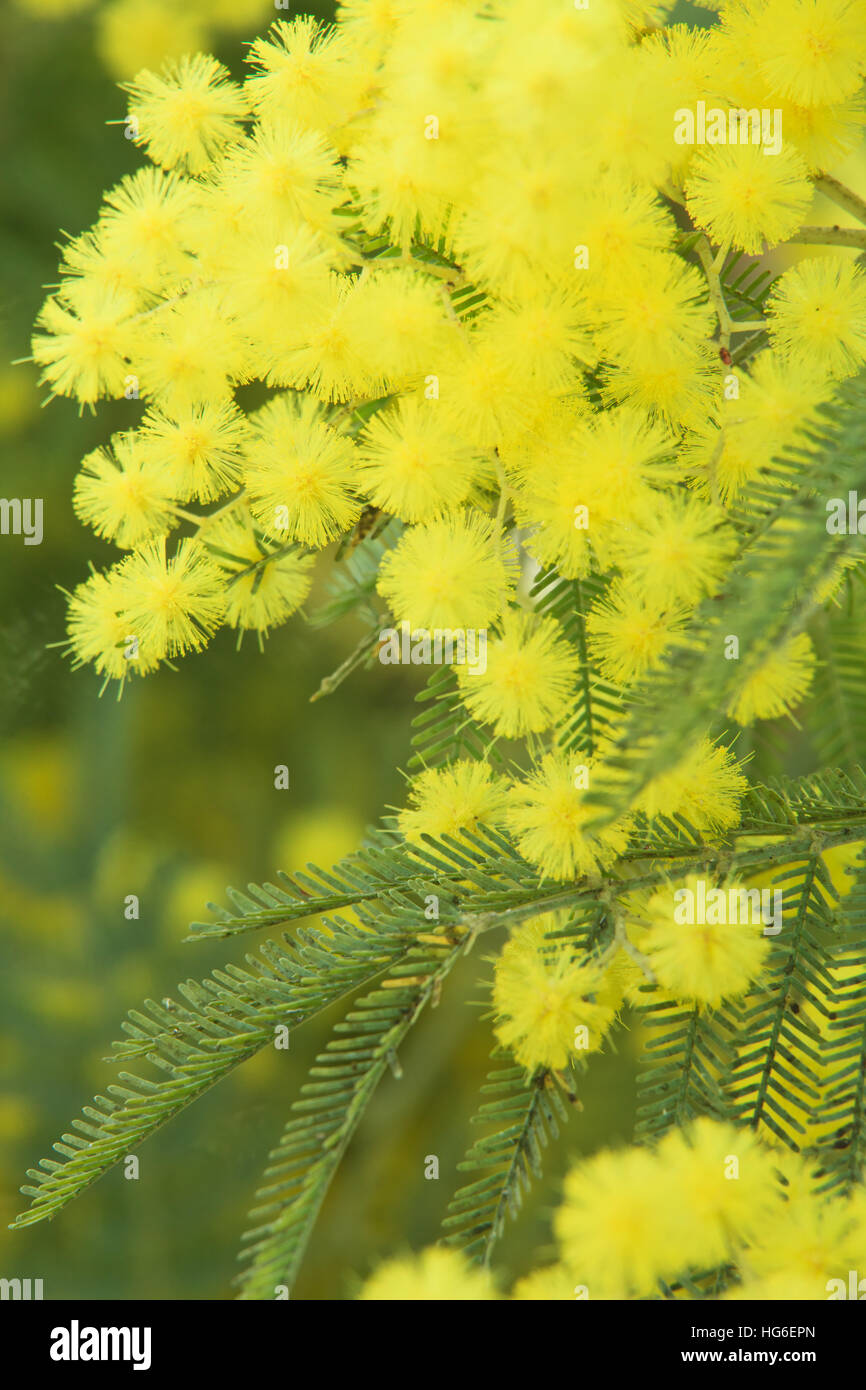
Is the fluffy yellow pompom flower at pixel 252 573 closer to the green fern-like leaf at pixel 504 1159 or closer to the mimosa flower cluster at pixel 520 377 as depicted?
the mimosa flower cluster at pixel 520 377

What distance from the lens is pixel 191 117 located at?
63cm

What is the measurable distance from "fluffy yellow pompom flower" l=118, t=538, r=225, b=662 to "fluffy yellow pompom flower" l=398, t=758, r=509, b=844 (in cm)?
15

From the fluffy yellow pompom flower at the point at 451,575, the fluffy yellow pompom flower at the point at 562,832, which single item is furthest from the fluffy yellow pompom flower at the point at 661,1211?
the fluffy yellow pompom flower at the point at 451,575

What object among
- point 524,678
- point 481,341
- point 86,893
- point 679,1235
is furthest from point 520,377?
point 86,893

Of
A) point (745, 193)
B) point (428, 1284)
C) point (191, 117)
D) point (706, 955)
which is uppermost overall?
point (191, 117)

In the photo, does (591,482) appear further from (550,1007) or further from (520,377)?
(550,1007)

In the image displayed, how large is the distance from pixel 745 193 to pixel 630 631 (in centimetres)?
22

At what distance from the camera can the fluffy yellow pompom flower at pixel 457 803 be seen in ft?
1.92

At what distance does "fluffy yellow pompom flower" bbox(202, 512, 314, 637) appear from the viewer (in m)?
0.63

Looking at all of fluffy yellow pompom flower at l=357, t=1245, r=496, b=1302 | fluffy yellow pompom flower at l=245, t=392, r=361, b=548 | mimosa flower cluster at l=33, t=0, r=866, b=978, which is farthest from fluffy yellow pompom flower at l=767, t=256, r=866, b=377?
fluffy yellow pompom flower at l=357, t=1245, r=496, b=1302

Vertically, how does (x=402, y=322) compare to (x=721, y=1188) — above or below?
above

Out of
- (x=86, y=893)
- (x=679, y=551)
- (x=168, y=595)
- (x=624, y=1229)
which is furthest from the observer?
(x=86, y=893)

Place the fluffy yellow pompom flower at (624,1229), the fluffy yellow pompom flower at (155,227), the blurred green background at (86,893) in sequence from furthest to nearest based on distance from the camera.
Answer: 1. the blurred green background at (86,893)
2. the fluffy yellow pompom flower at (155,227)
3. the fluffy yellow pompom flower at (624,1229)

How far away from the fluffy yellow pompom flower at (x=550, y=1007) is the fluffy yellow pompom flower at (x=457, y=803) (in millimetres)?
82
